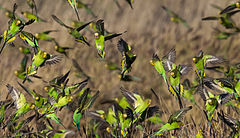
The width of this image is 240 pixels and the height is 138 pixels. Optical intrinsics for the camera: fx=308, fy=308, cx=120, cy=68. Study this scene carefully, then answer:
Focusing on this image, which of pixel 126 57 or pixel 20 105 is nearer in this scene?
pixel 126 57

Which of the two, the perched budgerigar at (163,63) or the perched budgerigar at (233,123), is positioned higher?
the perched budgerigar at (163,63)

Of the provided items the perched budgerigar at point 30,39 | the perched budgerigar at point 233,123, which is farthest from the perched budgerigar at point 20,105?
the perched budgerigar at point 233,123

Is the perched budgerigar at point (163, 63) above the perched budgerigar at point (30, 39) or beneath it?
beneath

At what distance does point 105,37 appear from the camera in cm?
87

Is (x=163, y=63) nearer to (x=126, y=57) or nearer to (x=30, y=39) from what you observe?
(x=126, y=57)

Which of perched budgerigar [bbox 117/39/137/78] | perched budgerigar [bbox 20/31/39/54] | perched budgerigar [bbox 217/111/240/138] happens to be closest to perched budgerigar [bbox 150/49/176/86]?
perched budgerigar [bbox 117/39/137/78]

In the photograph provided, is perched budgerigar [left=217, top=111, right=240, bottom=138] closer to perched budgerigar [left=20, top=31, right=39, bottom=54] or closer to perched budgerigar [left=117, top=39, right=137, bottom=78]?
perched budgerigar [left=117, top=39, right=137, bottom=78]

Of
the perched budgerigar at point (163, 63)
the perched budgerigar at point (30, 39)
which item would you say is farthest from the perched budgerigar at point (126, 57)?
the perched budgerigar at point (30, 39)

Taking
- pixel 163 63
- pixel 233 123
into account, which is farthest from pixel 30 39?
pixel 233 123

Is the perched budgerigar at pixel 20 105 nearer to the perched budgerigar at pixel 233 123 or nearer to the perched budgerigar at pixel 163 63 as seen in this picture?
the perched budgerigar at pixel 163 63

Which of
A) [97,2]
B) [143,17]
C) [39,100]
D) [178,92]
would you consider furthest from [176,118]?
[143,17]

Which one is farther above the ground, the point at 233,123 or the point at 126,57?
A: the point at 126,57

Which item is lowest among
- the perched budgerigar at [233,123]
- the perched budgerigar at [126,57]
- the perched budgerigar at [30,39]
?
the perched budgerigar at [233,123]

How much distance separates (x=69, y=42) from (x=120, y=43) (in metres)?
1.02
